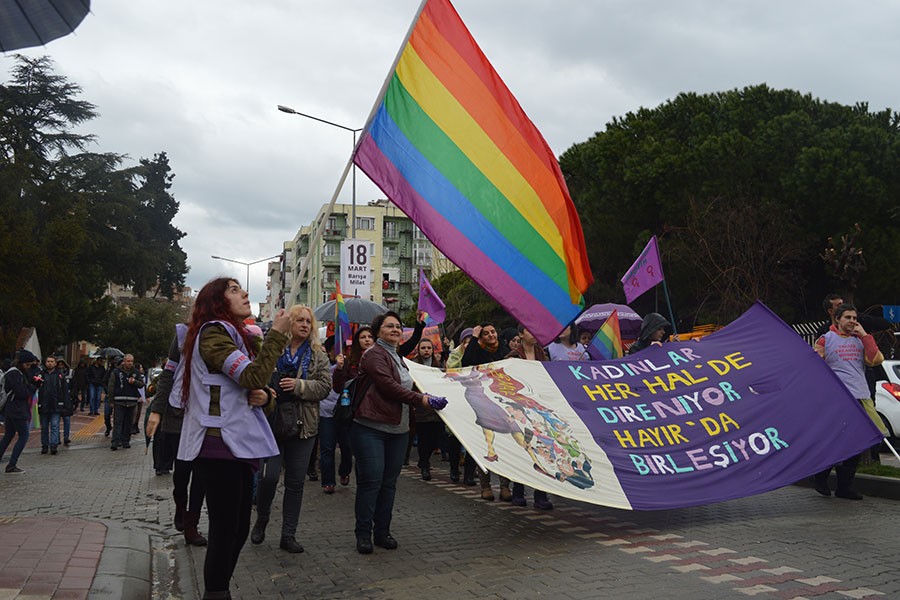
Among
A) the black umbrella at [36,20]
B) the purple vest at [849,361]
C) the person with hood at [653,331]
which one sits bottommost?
the purple vest at [849,361]

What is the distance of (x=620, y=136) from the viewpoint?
30812mm

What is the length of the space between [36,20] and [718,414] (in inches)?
245

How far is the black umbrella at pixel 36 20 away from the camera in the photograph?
332cm

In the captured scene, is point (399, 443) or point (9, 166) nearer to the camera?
point (399, 443)

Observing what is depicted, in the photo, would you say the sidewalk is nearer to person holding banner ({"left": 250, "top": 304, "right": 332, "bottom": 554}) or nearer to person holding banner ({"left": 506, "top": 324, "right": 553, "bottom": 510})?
person holding banner ({"left": 250, "top": 304, "right": 332, "bottom": 554})

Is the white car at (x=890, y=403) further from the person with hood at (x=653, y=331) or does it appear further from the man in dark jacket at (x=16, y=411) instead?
the man in dark jacket at (x=16, y=411)

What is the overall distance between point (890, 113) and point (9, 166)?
29.6 m

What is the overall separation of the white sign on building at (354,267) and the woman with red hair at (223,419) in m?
16.3

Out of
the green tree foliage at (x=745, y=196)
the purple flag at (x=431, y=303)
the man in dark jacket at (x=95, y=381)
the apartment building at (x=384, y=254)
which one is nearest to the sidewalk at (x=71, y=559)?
the purple flag at (x=431, y=303)

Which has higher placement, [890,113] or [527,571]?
[890,113]

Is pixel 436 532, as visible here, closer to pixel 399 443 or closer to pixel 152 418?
pixel 399 443

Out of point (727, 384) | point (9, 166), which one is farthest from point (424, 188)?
point (9, 166)

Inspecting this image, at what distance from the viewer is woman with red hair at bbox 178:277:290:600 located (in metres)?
4.00

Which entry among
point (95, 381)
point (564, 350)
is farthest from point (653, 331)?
point (95, 381)
